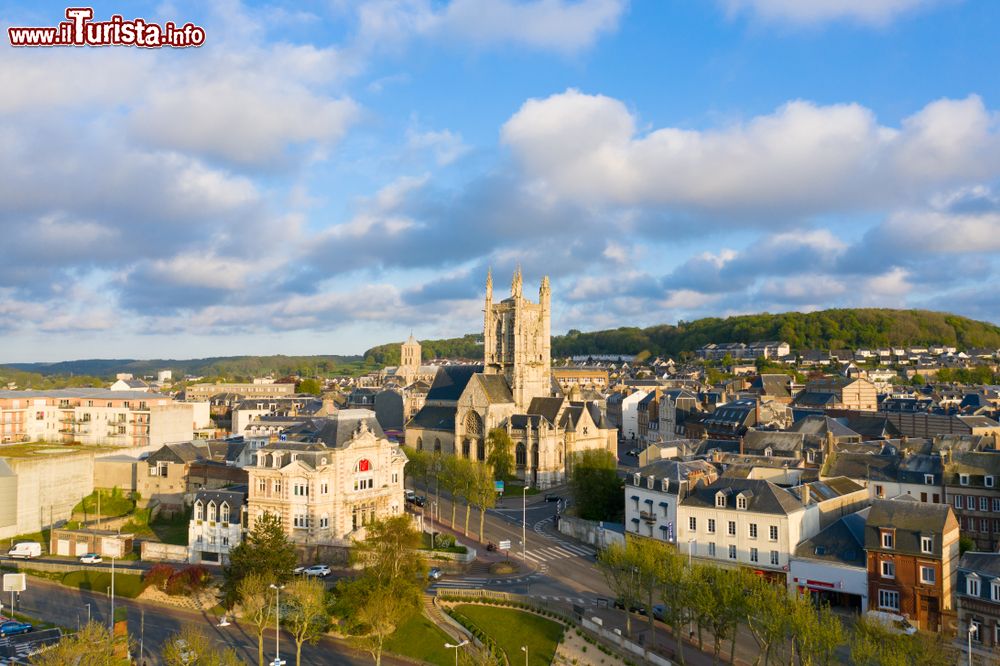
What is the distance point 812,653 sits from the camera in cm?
4081

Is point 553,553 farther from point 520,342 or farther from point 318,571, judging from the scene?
point 520,342

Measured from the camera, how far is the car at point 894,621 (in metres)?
46.3

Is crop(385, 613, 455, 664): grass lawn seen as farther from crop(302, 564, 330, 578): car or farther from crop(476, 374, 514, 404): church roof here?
crop(476, 374, 514, 404): church roof

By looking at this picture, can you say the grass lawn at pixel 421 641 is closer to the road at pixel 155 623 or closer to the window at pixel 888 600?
the road at pixel 155 623

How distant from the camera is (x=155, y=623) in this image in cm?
5762

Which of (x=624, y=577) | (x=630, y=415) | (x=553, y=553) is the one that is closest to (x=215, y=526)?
(x=553, y=553)

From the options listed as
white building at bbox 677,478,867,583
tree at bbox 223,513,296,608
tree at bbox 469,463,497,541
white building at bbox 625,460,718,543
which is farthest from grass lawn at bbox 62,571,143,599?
white building at bbox 677,478,867,583

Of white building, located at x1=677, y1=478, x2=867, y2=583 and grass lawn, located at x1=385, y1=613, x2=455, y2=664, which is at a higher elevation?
white building, located at x1=677, y1=478, x2=867, y2=583

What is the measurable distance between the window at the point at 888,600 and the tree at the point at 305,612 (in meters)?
35.8

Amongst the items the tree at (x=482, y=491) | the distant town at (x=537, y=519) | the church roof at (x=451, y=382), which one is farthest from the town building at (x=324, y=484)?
the church roof at (x=451, y=382)

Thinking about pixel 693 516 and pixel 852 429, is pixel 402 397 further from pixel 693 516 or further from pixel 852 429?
pixel 693 516

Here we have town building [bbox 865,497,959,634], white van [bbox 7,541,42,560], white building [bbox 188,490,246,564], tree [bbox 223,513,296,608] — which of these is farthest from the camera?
white van [bbox 7,541,42,560]

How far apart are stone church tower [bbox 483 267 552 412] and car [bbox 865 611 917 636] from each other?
63.8 meters

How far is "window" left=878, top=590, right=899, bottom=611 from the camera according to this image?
5026 cm
